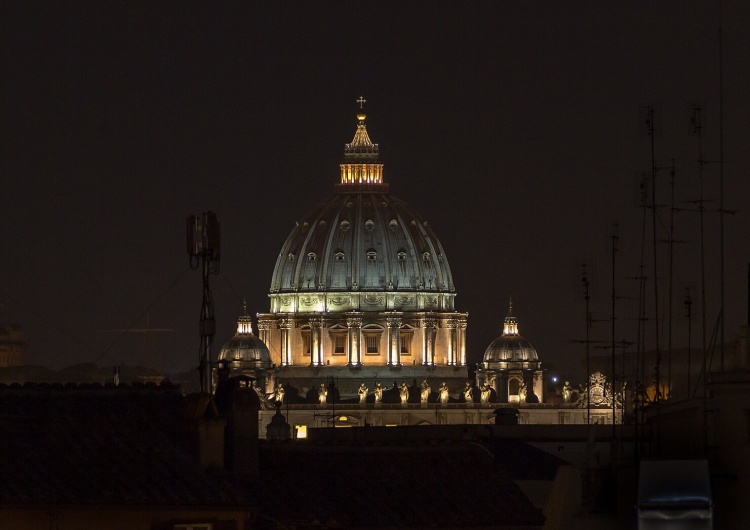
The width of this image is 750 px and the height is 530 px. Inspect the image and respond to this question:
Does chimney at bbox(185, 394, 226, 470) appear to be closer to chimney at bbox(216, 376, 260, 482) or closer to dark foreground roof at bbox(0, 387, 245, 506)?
dark foreground roof at bbox(0, 387, 245, 506)

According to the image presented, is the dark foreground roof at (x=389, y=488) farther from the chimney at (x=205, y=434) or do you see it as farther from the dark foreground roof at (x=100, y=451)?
the dark foreground roof at (x=100, y=451)

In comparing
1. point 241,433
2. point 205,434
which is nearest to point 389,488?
point 241,433

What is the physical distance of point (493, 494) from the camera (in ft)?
120

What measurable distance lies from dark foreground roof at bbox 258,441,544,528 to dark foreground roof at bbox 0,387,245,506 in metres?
1.50

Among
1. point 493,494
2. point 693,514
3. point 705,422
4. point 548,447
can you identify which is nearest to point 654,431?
point 705,422

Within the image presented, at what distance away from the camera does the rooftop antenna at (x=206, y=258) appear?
3712 centimetres

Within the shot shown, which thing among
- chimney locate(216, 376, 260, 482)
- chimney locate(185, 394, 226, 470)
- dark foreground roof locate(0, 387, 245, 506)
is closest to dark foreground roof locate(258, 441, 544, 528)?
chimney locate(216, 376, 260, 482)

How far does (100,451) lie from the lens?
33.5 m

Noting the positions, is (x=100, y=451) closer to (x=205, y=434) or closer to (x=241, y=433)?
(x=205, y=434)

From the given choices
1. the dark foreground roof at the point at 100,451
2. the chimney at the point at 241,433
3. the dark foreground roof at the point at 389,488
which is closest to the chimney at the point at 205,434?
the dark foreground roof at the point at 100,451

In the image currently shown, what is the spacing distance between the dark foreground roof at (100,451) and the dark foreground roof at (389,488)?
4.92 ft

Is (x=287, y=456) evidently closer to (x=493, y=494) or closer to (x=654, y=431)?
(x=493, y=494)

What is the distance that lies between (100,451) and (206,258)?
551 cm

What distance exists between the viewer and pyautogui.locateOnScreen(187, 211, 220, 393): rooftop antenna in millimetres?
37125
